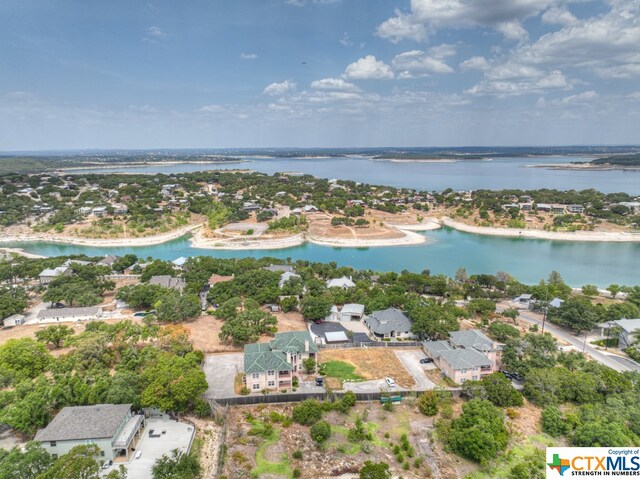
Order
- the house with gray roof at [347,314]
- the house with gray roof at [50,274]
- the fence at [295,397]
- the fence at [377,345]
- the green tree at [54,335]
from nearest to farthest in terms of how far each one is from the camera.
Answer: the fence at [295,397] → the green tree at [54,335] → the fence at [377,345] → the house with gray roof at [347,314] → the house with gray roof at [50,274]

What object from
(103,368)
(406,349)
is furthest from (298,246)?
(103,368)

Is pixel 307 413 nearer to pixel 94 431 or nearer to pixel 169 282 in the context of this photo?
pixel 94 431

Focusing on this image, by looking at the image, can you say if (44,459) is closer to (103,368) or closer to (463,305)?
(103,368)

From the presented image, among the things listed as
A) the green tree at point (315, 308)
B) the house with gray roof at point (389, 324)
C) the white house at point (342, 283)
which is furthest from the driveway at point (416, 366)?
the white house at point (342, 283)

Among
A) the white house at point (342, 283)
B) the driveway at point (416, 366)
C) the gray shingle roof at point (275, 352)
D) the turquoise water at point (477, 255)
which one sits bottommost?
the turquoise water at point (477, 255)

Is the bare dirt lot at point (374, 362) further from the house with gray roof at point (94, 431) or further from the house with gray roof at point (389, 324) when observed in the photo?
the house with gray roof at point (94, 431)

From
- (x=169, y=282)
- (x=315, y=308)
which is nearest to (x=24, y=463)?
(x=315, y=308)
